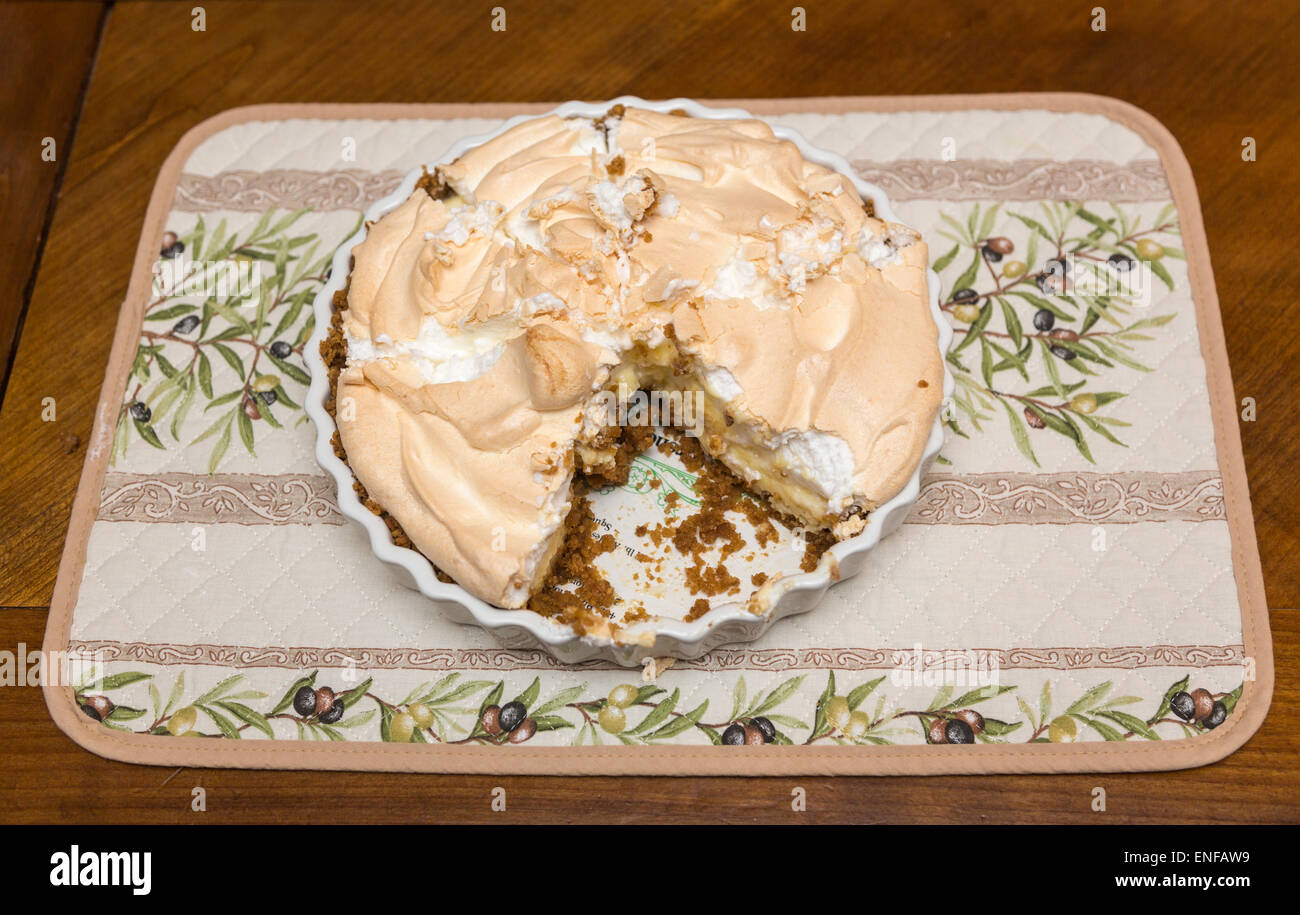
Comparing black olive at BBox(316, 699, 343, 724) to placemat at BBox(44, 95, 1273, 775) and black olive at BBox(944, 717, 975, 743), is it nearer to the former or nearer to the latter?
placemat at BBox(44, 95, 1273, 775)

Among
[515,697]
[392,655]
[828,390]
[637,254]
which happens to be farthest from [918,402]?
[392,655]

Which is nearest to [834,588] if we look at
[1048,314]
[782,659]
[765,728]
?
[782,659]

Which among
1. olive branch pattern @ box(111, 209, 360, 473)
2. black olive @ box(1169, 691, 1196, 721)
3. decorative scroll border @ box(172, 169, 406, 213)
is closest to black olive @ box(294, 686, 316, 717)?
olive branch pattern @ box(111, 209, 360, 473)

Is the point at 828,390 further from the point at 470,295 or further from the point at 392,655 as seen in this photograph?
the point at 392,655

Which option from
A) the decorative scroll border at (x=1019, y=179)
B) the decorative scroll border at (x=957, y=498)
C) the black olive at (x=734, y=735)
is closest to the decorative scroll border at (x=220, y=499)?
the decorative scroll border at (x=957, y=498)

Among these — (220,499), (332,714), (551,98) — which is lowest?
(332,714)

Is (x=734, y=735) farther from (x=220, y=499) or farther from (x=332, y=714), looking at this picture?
(x=220, y=499)
